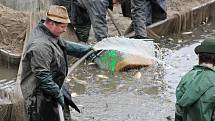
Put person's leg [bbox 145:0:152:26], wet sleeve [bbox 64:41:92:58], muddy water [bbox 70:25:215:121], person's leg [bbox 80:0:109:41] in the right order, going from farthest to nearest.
→ 1. person's leg [bbox 145:0:152:26]
2. person's leg [bbox 80:0:109:41]
3. muddy water [bbox 70:25:215:121]
4. wet sleeve [bbox 64:41:92:58]

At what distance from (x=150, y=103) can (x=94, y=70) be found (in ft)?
5.53

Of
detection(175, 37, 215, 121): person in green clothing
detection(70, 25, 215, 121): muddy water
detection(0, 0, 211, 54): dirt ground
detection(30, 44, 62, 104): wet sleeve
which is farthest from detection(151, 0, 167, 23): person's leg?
detection(175, 37, 215, 121): person in green clothing

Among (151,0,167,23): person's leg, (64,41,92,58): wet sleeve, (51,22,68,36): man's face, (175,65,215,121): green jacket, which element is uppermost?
(51,22,68,36): man's face

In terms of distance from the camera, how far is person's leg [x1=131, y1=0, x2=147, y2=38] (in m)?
10.5

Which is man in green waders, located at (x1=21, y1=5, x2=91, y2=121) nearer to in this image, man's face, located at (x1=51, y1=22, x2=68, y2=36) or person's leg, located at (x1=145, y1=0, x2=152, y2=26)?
man's face, located at (x1=51, y1=22, x2=68, y2=36)

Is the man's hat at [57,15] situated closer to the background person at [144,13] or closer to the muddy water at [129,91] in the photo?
the muddy water at [129,91]

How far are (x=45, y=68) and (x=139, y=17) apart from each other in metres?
5.09

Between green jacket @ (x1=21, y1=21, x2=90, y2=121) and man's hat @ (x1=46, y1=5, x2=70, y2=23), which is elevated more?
man's hat @ (x1=46, y1=5, x2=70, y2=23)

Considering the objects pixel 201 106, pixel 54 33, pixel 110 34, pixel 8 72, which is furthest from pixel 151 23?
pixel 201 106

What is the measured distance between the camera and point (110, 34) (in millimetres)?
11328

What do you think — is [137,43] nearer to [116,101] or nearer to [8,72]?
[116,101]

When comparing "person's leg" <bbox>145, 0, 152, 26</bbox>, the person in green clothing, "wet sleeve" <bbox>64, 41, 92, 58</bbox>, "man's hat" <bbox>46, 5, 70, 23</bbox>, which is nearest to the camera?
the person in green clothing

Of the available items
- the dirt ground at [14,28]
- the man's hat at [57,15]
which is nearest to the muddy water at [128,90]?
the dirt ground at [14,28]

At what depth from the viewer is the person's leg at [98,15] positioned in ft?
32.9
